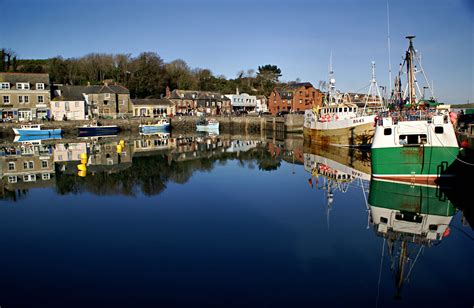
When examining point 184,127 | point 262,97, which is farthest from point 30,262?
point 262,97

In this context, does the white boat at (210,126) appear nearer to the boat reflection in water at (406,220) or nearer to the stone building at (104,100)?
the stone building at (104,100)

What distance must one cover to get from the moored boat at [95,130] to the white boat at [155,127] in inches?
179

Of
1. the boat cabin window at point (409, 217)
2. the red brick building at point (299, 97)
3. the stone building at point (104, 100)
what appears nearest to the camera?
the boat cabin window at point (409, 217)

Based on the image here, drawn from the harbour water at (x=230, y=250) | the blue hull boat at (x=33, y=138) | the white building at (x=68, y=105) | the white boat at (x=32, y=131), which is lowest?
the harbour water at (x=230, y=250)

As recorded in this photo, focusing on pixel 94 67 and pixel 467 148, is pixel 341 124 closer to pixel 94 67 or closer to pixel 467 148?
pixel 467 148

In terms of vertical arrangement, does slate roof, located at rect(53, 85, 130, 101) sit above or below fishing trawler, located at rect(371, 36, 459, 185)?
above

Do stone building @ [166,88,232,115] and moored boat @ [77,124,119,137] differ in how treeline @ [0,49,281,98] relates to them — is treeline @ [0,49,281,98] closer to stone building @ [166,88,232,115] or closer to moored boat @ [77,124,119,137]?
stone building @ [166,88,232,115]

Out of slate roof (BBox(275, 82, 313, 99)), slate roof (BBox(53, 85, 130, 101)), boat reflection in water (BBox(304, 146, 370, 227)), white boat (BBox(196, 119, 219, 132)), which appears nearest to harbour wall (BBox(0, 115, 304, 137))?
white boat (BBox(196, 119, 219, 132))

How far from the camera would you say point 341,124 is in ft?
124

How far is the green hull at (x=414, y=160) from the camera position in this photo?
19594 mm

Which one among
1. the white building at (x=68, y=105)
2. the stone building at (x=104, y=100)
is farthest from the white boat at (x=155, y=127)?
the white building at (x=68, y=105)

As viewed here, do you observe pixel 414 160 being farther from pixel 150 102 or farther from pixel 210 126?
pixel 150 102

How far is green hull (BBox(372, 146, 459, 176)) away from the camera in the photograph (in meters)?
19.6

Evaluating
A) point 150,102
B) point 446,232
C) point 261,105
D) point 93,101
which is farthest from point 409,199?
point 261,105
